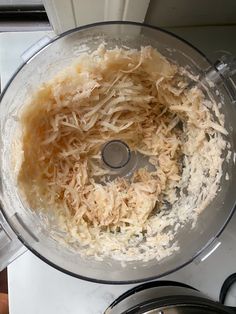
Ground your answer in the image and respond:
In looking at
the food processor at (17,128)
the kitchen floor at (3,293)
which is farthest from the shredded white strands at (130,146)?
the kitchen floor at (3,293)

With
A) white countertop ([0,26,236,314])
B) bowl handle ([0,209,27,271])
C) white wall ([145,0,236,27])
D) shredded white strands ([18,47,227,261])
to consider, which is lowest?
white countertop ([0,26,236,314])

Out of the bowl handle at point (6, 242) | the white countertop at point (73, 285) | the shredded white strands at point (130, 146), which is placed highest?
the shredded white strands at point (130, 146)

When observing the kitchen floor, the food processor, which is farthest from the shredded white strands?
the kitchen floor

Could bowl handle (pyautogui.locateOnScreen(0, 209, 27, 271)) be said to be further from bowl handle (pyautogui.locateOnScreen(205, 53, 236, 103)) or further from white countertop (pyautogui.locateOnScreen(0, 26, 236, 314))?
bowl handle (pyautogui.locateOnScreen(205, 53, 236, 103))

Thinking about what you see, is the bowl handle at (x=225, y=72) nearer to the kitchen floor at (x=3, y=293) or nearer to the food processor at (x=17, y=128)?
the food processor at (x=17, y=128)

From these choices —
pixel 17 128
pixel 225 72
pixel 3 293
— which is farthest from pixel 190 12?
pixel 3 293

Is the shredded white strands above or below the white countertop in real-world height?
above

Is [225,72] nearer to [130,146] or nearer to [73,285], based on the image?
[130,146]
